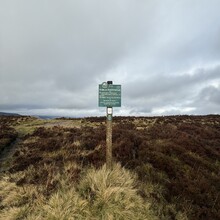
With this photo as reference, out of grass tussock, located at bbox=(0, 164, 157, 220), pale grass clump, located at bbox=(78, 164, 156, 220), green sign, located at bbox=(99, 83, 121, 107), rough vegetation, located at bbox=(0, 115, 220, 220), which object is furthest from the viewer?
green sign, located at bbox=(99, 83, 121, 107)

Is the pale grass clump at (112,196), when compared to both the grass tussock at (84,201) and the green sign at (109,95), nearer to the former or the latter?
the grass tussock at (84,201)

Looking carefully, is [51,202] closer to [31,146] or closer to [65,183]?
[65,183]

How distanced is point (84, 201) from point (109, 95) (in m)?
3.47

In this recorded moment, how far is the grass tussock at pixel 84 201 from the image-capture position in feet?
21.5

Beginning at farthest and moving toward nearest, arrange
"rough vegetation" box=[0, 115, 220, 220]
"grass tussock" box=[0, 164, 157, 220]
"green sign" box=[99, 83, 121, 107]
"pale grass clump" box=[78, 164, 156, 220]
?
1. "green sign" box=[99, 83, 121, 107]
2. "rough vegetation" box=[0, 115, 220, 220]
3. "pale grass clump" box=[78, 164, 156, 220]
4. "grass tussock" box=[0, 164, 157, 220]

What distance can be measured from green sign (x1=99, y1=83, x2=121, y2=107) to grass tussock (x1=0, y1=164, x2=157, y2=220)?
2.18 meters

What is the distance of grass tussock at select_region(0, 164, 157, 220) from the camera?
654 centimetres

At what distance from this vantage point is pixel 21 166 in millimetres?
10766

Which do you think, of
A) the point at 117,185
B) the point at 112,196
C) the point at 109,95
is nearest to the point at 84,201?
the point at 112,196

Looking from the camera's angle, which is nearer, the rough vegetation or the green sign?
the rough vegetation

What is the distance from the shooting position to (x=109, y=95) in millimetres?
8664

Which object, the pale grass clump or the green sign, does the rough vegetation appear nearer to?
the pale grass clump

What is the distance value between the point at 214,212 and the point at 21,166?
7.40m

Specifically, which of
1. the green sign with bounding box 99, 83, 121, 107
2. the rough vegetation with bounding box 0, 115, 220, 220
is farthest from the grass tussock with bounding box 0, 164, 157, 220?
the green sign with bounding box 99, 83, 121, 107
